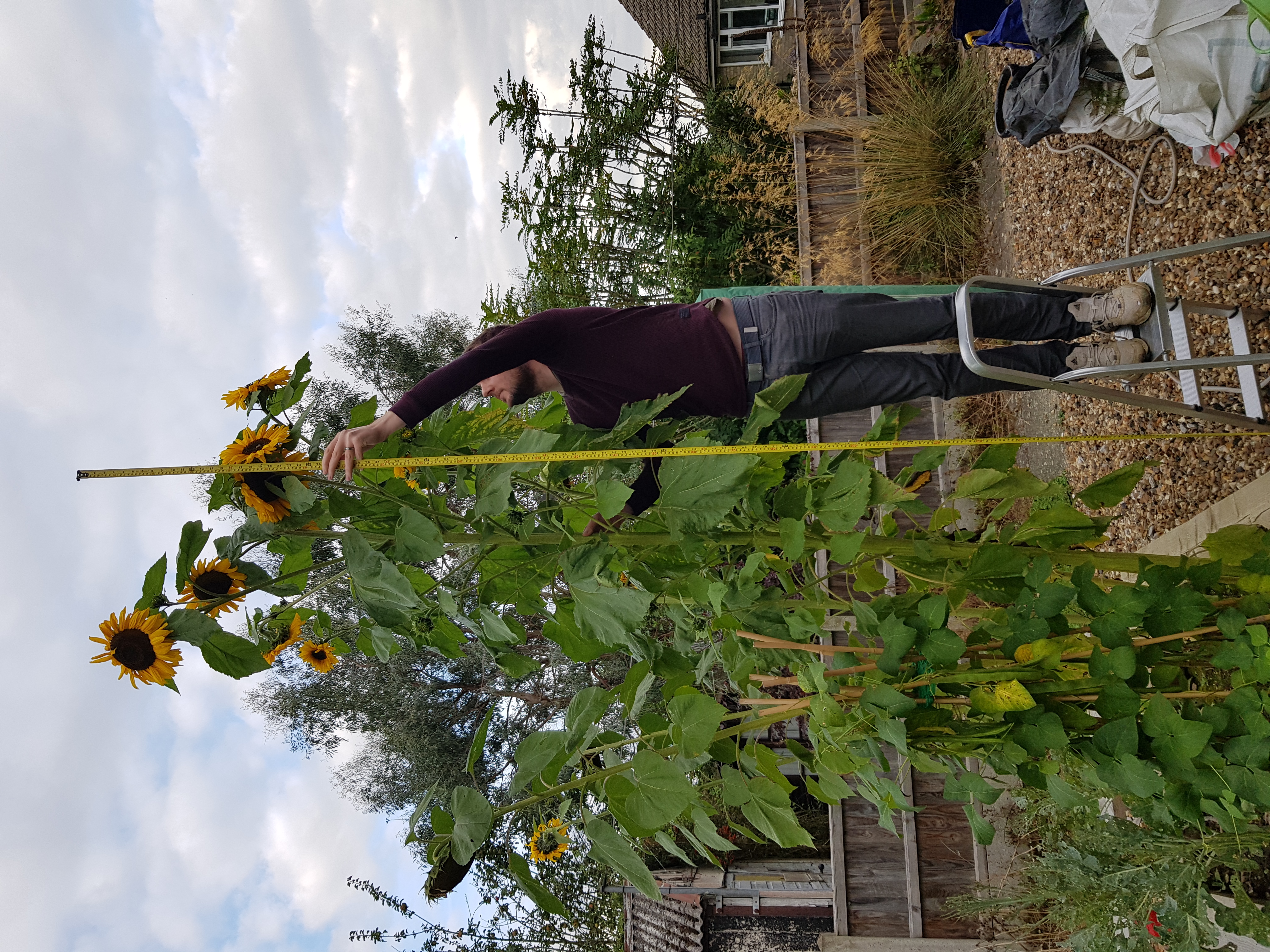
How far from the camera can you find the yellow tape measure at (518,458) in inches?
44.5

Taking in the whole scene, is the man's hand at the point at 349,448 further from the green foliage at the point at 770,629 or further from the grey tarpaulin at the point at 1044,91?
the grey tarpaulin at the point at 1044,91

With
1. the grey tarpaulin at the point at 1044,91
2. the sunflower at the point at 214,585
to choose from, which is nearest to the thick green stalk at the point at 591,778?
the sunflower at the point at 214,585

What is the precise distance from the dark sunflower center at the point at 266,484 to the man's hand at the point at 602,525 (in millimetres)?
481

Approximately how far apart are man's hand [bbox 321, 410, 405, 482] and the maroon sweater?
1.63ft

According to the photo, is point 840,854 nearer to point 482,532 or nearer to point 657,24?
point 482,532

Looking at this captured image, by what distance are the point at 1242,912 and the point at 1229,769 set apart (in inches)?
39.6

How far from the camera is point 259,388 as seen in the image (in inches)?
49.5

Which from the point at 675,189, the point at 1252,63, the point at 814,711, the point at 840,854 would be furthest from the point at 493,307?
the point at 814,711

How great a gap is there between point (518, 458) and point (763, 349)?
93 cm

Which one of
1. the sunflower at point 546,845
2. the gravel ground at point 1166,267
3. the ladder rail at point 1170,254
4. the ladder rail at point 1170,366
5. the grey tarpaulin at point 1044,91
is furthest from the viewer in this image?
the grey tarpaulin at point 1044,91

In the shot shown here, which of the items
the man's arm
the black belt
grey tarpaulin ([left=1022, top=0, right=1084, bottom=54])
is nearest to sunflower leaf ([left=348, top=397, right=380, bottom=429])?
the man's arm

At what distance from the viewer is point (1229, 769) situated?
103 centimetres

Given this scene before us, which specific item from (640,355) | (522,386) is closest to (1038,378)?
(640,355)

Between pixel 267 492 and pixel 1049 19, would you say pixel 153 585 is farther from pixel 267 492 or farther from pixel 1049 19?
pixel 1049 19
